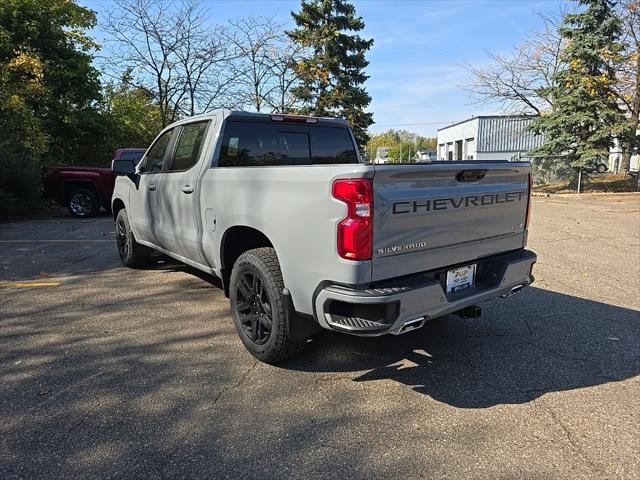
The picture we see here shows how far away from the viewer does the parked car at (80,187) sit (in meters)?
12.9

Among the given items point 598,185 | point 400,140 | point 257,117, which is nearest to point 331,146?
point 257,117

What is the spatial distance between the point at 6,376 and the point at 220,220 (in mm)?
1961

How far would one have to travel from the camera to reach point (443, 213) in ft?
10.4

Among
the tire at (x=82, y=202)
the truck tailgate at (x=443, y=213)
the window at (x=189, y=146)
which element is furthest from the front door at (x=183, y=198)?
the tire at (x=82, y=202)

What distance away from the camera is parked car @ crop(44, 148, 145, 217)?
42.4 feet

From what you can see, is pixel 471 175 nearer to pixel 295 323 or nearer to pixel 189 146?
pixel 295 323

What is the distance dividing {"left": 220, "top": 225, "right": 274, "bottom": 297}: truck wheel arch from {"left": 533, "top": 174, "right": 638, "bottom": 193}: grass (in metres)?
22.5

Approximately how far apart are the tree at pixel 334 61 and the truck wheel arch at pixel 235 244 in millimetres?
21447

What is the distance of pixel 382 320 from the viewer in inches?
112

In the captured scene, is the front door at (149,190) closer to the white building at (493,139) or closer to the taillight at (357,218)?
the taillight at (357,218)

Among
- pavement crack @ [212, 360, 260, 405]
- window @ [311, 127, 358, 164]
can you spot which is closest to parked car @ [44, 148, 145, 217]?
window @ [311, 127, 358, 164]

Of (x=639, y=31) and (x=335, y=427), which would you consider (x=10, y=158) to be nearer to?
(x=335, y=427)

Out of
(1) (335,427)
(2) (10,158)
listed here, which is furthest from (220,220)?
(2) (10,158)

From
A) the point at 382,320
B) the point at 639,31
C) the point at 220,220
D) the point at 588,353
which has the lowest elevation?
the point at 588,353
